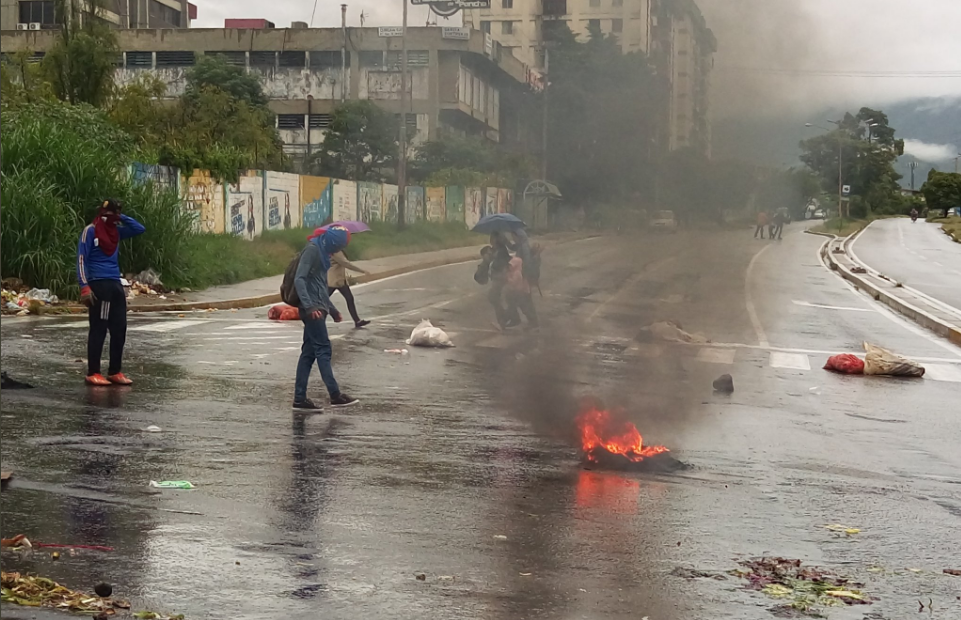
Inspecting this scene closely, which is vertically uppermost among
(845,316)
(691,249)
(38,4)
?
(38,4)

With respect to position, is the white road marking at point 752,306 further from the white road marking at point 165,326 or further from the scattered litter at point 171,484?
the scattered litter at point 171,484

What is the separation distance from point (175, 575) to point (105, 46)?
30173 millimetres

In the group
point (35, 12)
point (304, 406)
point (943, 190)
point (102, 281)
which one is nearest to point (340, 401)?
point (304, 406)

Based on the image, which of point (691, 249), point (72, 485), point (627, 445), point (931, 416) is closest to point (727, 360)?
point (691, 249)

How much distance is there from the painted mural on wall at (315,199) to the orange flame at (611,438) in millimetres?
29654

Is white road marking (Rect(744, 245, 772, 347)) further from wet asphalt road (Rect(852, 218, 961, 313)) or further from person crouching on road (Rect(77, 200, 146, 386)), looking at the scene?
person crouching on road (Rect(77, 200, 146, 386))

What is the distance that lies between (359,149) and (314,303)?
3616cm

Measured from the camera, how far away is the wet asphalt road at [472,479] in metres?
5.49

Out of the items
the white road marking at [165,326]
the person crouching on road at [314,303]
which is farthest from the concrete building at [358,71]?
the person crouching on road at [314,303]

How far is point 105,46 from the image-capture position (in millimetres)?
32969

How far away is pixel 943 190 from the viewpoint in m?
136

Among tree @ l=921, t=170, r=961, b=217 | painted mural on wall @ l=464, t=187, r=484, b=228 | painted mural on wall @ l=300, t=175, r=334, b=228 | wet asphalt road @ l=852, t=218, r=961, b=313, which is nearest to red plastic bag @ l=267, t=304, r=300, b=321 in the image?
painted mural on wall @ l=464, t=187, r=484, b=228

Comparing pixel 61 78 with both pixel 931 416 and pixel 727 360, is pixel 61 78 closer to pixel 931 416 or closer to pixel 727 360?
pixel 727 360

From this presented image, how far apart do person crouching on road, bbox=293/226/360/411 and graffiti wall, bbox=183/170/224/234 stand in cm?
1983
